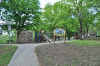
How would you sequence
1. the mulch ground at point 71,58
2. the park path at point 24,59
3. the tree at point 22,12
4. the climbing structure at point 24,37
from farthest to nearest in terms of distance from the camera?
the climbing structure at point 24,37 → the tree at point 22,12 → the park path at point 24,59 → the mulch ground at point 71,58

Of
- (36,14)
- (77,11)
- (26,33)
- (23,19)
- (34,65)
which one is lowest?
(34,65)

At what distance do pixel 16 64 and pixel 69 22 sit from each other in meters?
18.9

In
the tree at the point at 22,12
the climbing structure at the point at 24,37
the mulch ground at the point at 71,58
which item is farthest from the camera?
the climbing structure at the point at 24,37

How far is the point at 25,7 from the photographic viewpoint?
16.2m

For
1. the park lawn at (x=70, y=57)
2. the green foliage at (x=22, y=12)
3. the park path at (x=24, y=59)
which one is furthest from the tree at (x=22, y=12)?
the park lawn at (x=70, y=57)

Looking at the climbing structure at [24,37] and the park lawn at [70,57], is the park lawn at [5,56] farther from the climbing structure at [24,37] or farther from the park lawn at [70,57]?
the climbing structure at [24,37]

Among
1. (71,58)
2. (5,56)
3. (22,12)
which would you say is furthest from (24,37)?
(71,58)

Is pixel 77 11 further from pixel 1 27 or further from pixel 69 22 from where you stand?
pixel 1 27

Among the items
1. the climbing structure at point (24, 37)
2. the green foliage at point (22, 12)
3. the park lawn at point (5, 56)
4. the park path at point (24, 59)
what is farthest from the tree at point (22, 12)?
the park path at point (24, 59)

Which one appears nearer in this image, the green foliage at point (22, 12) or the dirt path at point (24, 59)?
the dirt path at point (24, 59)

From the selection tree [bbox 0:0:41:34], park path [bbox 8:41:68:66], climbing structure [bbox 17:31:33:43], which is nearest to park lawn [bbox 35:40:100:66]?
park path [bbox 8:41:68:66]

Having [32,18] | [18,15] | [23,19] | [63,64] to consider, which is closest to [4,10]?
[18,15]

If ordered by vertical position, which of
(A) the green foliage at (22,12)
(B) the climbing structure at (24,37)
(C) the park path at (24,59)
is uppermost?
(A) the green foliage at (22,12)

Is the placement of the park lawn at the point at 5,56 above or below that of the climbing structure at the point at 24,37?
below
